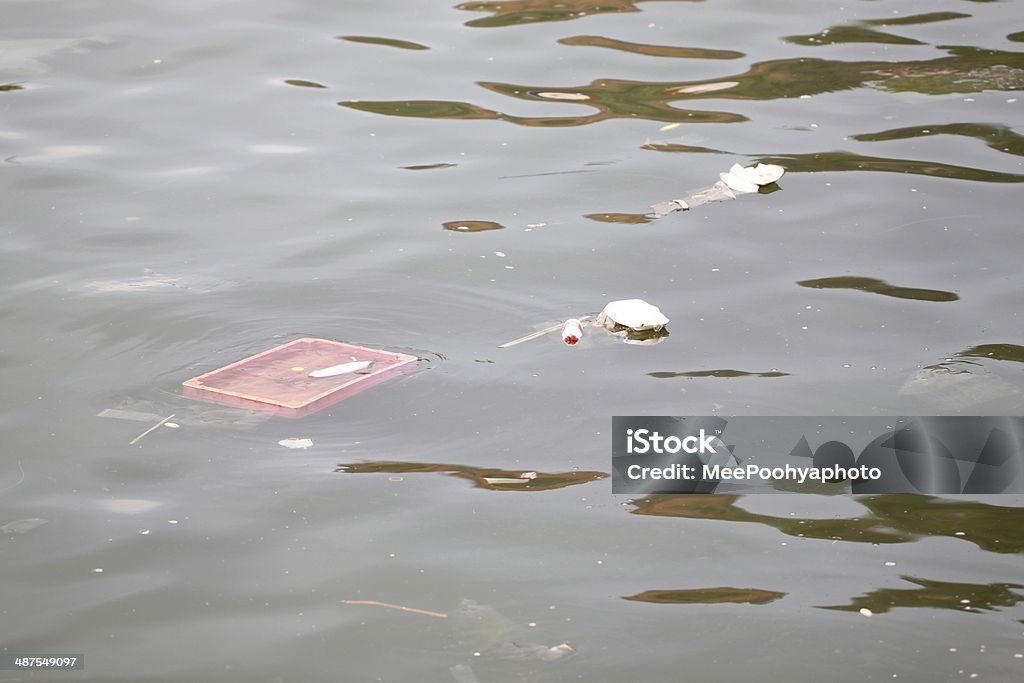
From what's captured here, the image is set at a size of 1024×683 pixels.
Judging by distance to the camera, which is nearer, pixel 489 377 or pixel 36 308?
pixel 489 377

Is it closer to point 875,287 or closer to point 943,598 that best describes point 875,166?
point 875,287

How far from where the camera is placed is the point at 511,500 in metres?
2.79

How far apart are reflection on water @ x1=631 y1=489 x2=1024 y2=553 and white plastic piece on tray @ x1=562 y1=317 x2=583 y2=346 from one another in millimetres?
716

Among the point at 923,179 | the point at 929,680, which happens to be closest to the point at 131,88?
the point at 923,179

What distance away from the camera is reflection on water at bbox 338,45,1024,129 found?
200 inches

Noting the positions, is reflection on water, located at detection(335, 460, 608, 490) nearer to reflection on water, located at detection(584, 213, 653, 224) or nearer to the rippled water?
the rippled water

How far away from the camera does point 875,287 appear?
3699 mm

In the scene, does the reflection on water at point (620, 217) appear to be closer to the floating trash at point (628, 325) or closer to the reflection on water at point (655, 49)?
the floating trash at point (628, 325)

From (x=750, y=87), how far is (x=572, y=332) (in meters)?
2.25

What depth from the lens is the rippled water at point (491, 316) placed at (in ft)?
7.93

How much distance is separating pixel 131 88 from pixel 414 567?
3461mm

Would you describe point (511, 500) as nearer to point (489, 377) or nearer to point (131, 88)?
point (489, 377)

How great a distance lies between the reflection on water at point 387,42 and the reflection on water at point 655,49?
65 centimetres

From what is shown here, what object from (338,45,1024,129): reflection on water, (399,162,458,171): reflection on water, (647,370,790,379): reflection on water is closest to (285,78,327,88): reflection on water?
(338,45,1024,129): reflection on water
